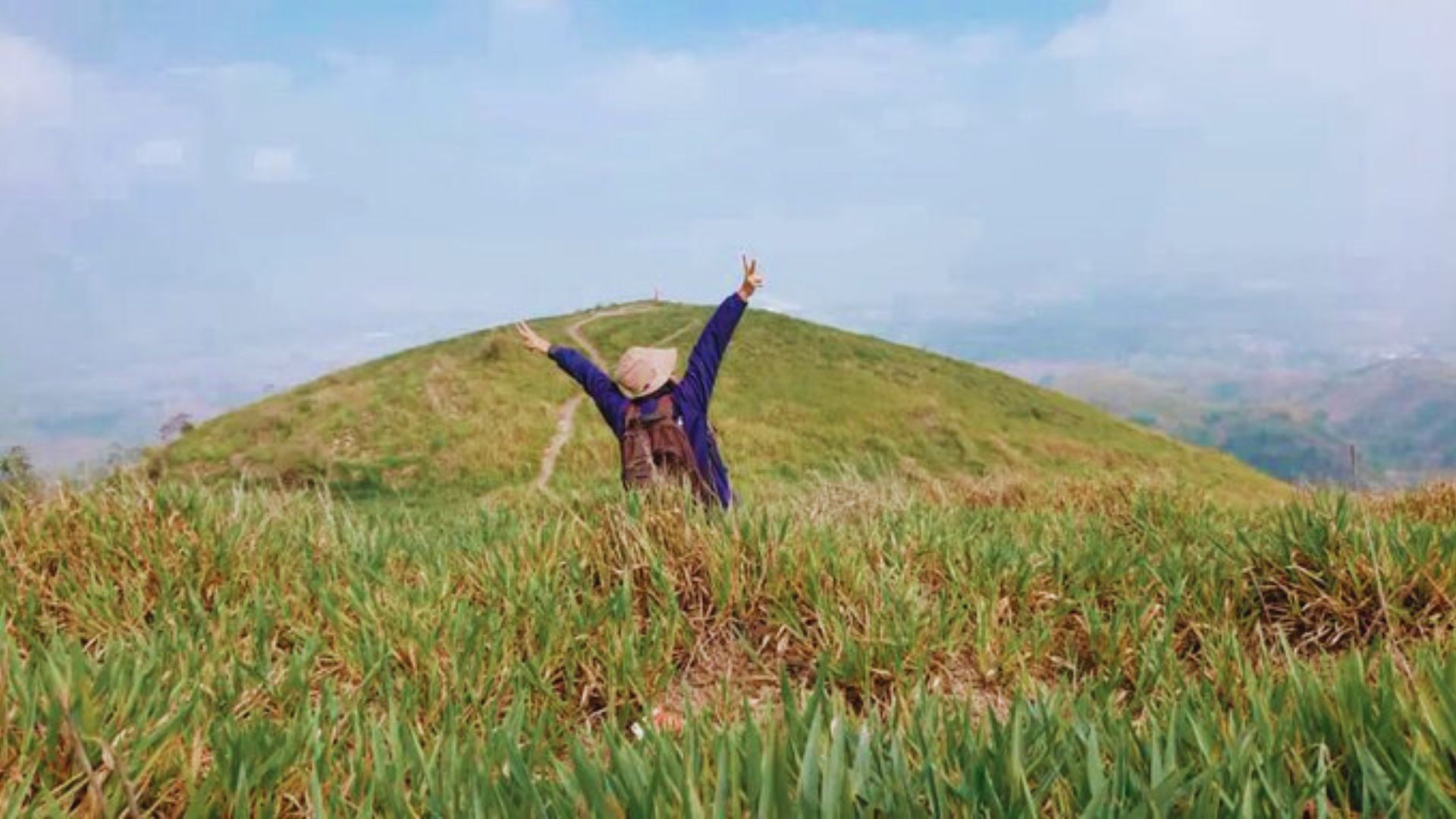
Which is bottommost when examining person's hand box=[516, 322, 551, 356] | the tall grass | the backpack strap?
the tall grass

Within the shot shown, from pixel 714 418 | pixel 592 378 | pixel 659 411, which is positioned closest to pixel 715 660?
pixel 659 411

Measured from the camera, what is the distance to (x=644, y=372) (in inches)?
300

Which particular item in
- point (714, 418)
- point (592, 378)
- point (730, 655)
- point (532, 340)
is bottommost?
point (714, 418)

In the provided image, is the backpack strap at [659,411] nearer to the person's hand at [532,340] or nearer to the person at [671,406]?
the person at [671,406]

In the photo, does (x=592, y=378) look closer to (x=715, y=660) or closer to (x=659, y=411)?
(x=659, y=411)

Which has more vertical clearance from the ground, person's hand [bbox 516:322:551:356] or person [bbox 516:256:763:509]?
person's hand [bbox 516:322:551:356]

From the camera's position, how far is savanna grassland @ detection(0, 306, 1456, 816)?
2.16m

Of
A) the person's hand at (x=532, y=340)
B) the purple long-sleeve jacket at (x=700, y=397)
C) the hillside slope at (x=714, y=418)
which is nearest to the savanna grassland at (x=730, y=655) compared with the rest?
the purple long-sleeve jacket at (x=700, y=397)

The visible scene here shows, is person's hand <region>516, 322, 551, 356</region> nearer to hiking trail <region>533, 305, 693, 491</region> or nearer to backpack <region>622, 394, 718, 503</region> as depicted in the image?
backpack <region>622, 394, 718, 503</region>

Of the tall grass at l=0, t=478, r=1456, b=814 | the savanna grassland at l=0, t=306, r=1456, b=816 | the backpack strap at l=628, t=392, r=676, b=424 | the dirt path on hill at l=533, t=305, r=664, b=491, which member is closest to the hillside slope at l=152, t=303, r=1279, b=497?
the dirt path on hill at l=533, t=305, r=664, b=491

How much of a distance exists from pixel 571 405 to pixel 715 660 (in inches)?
1241

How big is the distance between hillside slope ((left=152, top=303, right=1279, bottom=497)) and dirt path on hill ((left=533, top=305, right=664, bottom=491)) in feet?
0.52

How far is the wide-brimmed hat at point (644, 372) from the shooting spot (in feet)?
25.0

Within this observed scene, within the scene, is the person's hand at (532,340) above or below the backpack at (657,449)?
above
